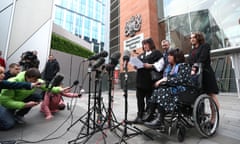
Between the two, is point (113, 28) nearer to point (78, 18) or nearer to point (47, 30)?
point (47, 30)

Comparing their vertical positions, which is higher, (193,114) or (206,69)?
(206,69)

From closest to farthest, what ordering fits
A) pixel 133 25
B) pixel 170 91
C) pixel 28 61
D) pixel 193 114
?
pixel 193 114, pixel 170 91, pixel 28 61, pixel 133 25

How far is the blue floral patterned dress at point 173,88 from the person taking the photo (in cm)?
140

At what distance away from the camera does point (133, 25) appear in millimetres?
10484

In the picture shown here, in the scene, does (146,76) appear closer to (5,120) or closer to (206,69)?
(206,69)

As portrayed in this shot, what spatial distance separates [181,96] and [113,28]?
45.8 feet

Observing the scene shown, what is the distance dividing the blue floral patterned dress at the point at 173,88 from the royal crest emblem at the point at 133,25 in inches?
356

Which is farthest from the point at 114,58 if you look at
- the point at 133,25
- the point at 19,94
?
the point at 133,25

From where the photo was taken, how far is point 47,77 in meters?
4.05

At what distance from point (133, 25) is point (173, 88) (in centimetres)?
984

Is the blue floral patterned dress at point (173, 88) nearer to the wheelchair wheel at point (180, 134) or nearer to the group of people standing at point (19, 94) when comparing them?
the wheelchair wheel at point (180, 134)

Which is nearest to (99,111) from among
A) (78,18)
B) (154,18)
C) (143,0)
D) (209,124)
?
(209,124)

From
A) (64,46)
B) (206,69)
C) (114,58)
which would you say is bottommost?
(206,69)

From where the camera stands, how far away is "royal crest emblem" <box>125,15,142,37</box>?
10.0m
